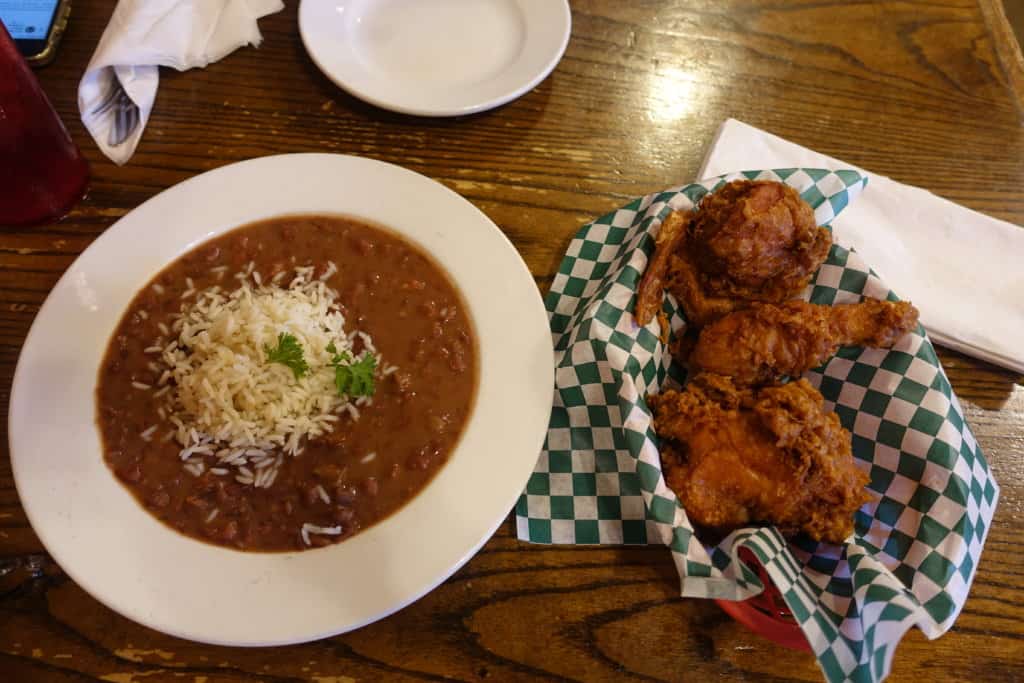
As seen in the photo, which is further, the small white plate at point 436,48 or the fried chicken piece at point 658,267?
the small white plate at point 436,48

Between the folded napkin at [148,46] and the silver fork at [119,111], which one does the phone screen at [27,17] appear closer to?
the folded napkin at [148,46]

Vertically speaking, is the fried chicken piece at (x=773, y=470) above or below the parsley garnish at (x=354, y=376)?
above

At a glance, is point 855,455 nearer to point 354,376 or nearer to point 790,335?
point 790,335

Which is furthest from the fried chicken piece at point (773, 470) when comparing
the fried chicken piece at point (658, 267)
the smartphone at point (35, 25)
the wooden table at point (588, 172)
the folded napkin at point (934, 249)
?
the smartphone at point (35, 25)

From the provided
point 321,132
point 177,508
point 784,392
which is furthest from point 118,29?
point 784,392

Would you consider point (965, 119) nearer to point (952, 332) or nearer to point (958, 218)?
point (958, 218)

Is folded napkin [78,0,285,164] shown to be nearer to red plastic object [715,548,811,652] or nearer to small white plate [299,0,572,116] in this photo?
small white plate [299,0,572,116]
